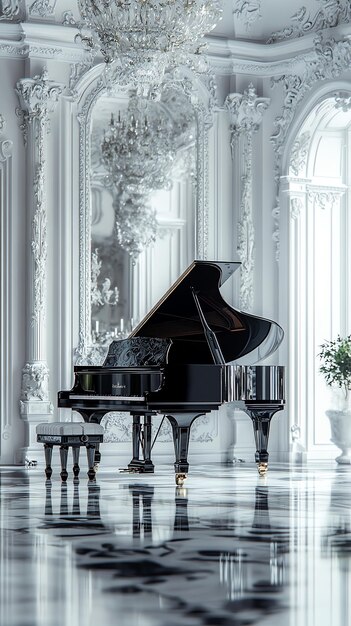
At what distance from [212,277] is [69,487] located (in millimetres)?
1785

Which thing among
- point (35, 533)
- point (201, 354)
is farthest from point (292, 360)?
point (35, 533)

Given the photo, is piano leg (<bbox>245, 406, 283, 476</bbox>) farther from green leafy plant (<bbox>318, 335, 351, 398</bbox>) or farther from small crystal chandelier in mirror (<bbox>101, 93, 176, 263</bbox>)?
small crystal chandelier in mirror (<bbox>101, 93, 176, 263</bbox>)

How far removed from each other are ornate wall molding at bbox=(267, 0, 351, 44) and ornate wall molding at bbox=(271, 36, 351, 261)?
200 millimetres

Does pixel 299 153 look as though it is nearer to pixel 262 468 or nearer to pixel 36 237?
pixel 36 237

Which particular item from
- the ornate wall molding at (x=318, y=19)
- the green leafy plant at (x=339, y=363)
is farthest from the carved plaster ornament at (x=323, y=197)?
the ornate wall molding at (x=318, y=19)

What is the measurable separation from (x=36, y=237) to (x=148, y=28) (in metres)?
3.04

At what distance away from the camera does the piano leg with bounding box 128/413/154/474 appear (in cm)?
898

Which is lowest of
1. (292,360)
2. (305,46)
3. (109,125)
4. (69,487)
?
(69,487)

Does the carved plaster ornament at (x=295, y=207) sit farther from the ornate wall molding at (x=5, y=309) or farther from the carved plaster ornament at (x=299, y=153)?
the ornate wall molding at (x=5, y=309)

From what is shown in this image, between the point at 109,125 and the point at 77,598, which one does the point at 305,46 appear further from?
the point at 77,598

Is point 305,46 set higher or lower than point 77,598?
higher

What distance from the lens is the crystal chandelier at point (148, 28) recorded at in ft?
25.4

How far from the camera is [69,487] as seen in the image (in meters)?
8.06

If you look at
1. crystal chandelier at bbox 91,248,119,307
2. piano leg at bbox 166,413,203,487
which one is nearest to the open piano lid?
piano leg at bbox 166,413,203,487
